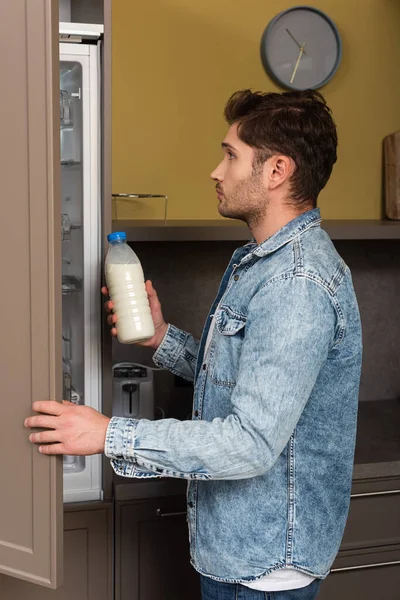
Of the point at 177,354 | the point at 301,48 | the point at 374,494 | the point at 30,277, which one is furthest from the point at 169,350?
the point at 301,48

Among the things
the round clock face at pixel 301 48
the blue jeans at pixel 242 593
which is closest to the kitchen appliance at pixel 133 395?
the blue jeans at pixel 242 593

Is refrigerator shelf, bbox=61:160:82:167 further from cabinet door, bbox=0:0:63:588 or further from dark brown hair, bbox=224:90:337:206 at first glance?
cabinet door, bbox=0:0:63:588

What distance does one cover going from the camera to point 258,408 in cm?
125

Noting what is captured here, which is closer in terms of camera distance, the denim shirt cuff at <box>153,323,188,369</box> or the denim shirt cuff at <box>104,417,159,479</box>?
the denim shirt cuff at <box>104,417,159,479</box>

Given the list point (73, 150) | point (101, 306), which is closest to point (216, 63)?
point (73, 150)

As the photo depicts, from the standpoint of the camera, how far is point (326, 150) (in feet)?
4.87

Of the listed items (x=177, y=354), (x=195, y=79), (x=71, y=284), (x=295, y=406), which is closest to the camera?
(x=295, y=406)

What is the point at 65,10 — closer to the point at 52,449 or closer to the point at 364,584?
the point at 52,449

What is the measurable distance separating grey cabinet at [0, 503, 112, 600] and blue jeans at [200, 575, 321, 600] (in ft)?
2.28

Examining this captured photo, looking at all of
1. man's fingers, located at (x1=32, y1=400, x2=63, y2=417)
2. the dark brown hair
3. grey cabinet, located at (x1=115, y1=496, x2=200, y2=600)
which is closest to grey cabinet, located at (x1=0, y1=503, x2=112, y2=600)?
grey cabinet, located at (x1=115, y1=496, x2=200, y2=600)

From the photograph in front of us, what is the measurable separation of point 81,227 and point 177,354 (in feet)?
1.54

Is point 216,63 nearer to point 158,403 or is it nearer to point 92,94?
point 92,94

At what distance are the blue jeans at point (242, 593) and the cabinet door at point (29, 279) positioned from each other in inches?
16.1

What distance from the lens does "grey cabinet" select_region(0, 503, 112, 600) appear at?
2162 millimetres
